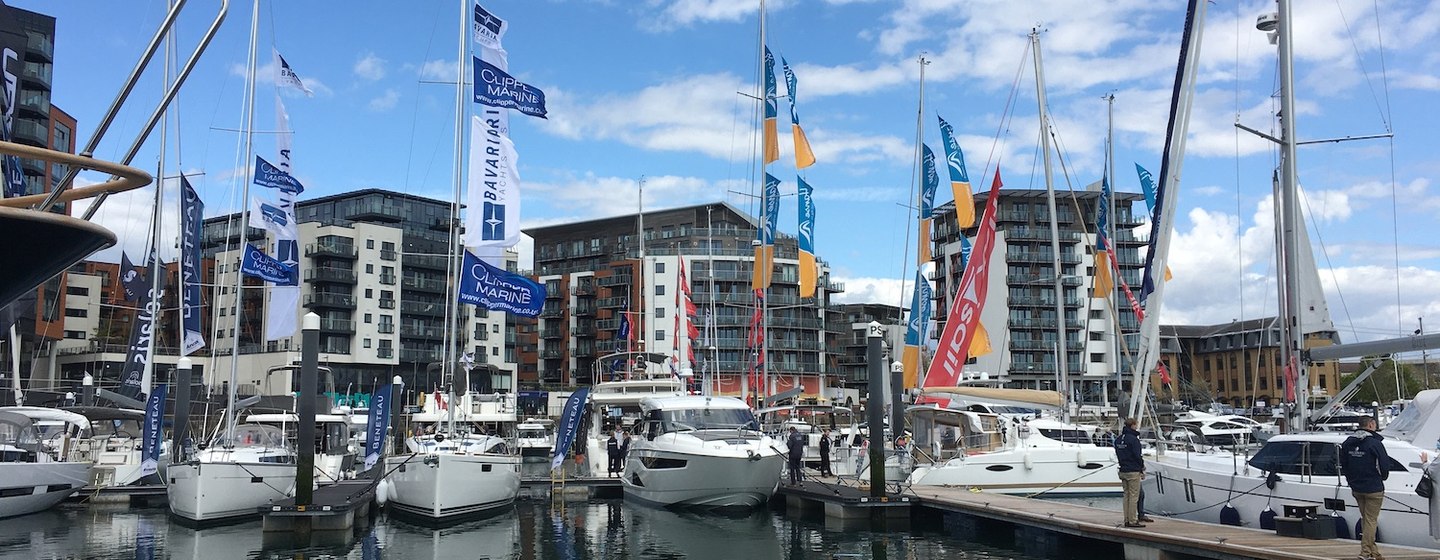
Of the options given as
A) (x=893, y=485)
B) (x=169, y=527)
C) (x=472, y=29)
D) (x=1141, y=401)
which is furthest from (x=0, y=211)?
(x=893, y=485)

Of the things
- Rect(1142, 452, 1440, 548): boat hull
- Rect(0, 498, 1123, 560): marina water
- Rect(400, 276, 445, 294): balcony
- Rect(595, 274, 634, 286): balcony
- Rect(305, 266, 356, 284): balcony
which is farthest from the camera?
Rect(595, 274, 634, 286): balcony

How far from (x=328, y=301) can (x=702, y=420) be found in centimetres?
6819

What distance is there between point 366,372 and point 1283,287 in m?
82.9

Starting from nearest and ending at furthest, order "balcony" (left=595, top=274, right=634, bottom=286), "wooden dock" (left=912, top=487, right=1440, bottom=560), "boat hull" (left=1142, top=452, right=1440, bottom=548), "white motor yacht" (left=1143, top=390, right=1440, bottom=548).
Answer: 1. "wooden dock" (left=912, top=487, right=1440, bottom=560)
2. "boat hull" (left=1142, top=452, right=1440, bottom=548)
3. "white motor yacht" (left=1143, top=390, right=1440, bottom=548)
4. "balcony" (left=595, top=274, right=634, bottom=286)

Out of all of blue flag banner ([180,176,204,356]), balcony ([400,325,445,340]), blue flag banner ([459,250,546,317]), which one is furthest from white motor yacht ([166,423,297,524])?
balcony ([400,325,445,340])

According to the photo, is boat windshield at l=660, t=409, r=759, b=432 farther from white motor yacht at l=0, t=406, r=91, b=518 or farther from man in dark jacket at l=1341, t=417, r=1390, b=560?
man in dark jacket at l=1341, t=417, r=1390, b=560

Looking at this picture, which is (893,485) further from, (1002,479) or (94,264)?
(94,264)

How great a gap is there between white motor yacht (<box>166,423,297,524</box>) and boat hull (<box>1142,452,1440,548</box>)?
68.7ft

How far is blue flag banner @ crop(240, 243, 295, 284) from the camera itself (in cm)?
3055

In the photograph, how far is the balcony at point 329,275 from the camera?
93188mm

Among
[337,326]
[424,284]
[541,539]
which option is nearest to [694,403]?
[541,539]

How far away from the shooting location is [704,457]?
29672 millimetres

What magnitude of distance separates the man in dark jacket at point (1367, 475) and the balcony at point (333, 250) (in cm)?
8809

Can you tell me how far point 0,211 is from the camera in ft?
23.9
